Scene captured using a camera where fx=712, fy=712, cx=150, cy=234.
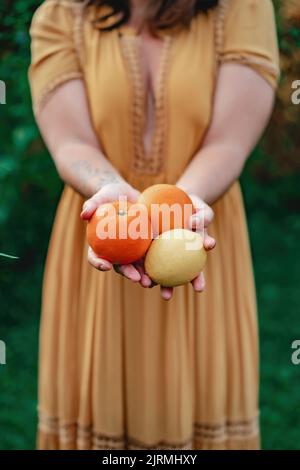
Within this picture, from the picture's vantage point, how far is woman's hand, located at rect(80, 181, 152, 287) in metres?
0.85

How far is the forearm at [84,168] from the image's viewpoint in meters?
0.98

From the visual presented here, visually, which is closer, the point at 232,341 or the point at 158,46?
the point at 158,46

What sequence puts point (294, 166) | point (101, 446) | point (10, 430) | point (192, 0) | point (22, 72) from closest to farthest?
point (192, 0)
point (101, 446)
point (22, 72)
point (10, 430)
point (294, 166)

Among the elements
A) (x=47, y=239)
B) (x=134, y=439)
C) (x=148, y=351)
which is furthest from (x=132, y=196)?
(x=47, y=239)

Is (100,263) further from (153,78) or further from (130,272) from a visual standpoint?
(153,78)

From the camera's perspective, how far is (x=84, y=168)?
1.00 m

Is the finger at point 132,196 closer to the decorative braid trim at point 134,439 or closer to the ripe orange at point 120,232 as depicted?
the ripe orange at point 120,232

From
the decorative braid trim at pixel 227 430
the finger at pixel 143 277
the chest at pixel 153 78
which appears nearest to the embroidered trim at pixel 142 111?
the chest at pixel 153 78

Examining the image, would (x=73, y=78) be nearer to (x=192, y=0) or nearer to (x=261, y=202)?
(x=192, y=0)

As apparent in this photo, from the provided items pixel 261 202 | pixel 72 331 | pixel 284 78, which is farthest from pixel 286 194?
pixel 72 331

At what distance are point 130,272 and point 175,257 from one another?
0.22 feet

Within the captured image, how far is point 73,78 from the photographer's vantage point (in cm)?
103

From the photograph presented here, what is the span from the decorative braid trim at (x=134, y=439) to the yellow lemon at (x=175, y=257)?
39cm

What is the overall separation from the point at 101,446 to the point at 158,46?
63 cm
